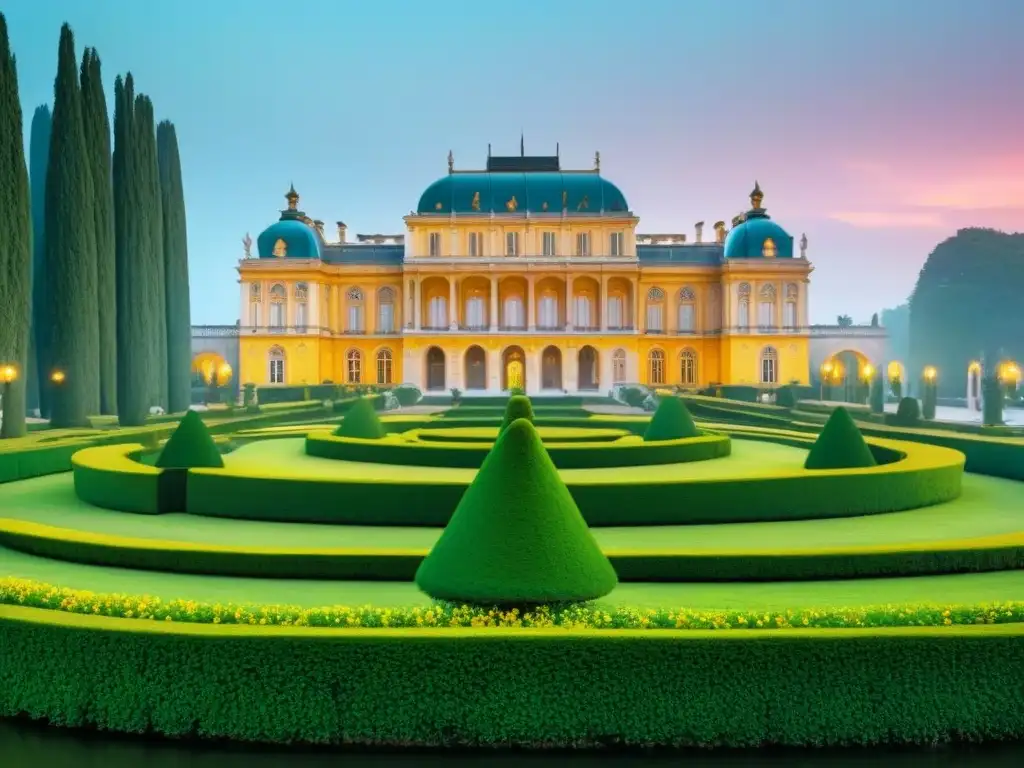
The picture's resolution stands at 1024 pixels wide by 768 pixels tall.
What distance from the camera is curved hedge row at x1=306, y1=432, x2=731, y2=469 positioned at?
44.9 ft

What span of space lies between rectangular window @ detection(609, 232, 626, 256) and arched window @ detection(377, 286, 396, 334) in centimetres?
1278

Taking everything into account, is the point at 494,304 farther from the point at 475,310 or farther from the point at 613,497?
the point at 613,497

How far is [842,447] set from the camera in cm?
1242

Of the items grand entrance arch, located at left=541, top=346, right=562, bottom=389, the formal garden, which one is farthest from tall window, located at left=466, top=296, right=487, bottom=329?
the formal garden

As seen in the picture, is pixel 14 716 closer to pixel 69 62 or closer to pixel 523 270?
pixel 69 62

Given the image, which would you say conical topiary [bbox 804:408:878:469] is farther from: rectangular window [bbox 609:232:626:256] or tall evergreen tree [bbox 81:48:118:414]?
rectangular window [bbox 609:232:626:256]

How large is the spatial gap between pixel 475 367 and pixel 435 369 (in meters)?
2.25

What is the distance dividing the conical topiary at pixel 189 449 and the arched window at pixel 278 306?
123ft

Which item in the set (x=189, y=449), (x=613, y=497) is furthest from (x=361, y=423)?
(x=613, y=497)

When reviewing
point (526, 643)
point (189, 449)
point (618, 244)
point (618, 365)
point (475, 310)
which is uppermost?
point (618, 244)

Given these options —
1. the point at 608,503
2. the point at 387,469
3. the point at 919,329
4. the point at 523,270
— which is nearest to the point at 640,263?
the point at 523,270

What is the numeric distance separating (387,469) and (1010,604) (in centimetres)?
983

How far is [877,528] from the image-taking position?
32.7 ft

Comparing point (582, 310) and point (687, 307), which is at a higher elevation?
point (687, 307)
